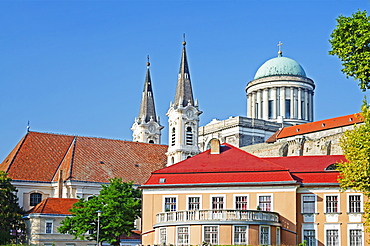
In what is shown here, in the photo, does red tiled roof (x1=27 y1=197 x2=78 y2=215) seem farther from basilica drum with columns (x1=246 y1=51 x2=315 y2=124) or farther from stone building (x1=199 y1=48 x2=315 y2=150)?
basilica drum with columns (x1=246 y1=51 x2=315 y2=124)

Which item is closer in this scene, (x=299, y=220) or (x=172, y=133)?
(x=299, y=220)

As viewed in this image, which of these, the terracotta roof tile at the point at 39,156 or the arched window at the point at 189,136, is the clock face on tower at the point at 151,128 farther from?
the terracotta roof tile at the point at 39,156

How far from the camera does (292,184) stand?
45344 millimetres

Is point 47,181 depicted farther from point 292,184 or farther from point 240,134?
point 240,134

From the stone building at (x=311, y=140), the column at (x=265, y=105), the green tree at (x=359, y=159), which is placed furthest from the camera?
the column at (x=265, y=105)

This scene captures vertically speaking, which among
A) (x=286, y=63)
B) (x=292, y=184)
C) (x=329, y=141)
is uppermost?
(x=286, y=63)

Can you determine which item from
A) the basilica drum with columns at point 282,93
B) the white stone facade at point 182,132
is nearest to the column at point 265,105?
the basilica drum with columns at point 282,93

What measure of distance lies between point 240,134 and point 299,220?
188 feet

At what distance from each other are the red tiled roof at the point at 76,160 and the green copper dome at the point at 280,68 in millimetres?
43677

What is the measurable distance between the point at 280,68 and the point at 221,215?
74520 mm

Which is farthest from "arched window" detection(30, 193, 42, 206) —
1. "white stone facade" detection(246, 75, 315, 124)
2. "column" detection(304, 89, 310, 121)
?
"column" detection(304, 89, 310, 121)

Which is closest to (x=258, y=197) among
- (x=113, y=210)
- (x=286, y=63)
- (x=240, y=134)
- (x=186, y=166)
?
(x=186, y=166)

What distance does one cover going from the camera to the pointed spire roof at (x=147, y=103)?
9056cm

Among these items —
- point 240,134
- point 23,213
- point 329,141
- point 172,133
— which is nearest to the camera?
point 23,213
